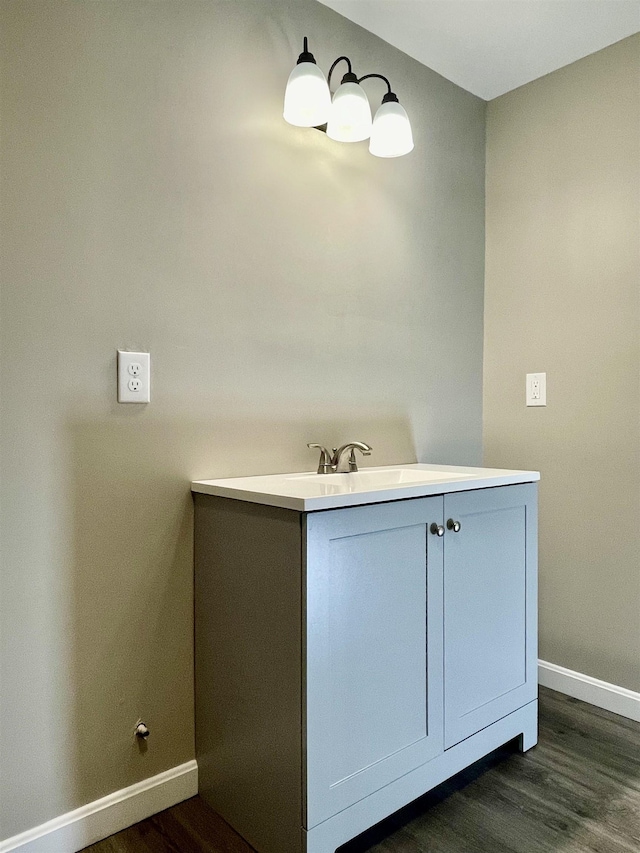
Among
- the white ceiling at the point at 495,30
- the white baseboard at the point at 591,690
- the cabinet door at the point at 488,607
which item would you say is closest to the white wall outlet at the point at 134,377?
the cabinet door at the point at 488,607

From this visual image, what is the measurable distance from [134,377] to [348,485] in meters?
0.59

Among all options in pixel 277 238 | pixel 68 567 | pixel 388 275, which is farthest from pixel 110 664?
pixel 388 275

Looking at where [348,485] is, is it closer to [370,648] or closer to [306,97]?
[370,648]

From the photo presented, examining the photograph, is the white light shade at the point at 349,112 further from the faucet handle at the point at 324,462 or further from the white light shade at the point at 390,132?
the faucet handle at the point at 324,462

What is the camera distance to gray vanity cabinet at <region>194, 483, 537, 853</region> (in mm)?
1191

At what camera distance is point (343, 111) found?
1.66m

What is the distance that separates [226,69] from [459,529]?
1346 millimetres

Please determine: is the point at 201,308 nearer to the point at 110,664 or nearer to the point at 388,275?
the point at 388,275

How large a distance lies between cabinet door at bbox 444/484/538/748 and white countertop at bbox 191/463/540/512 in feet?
0.12

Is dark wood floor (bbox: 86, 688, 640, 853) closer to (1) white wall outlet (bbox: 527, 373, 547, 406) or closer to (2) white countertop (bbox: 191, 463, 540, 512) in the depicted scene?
(2) white countertop (bbox: 191, 463, 540, 512)

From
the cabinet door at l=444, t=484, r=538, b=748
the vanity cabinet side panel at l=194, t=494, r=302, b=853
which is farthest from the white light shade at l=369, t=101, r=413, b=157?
the vanity cabinet side panel at l=194, t=494, r=302, b=853

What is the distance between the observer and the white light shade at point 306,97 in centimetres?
155

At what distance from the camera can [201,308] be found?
1.52 metres

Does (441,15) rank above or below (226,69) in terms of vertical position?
above
